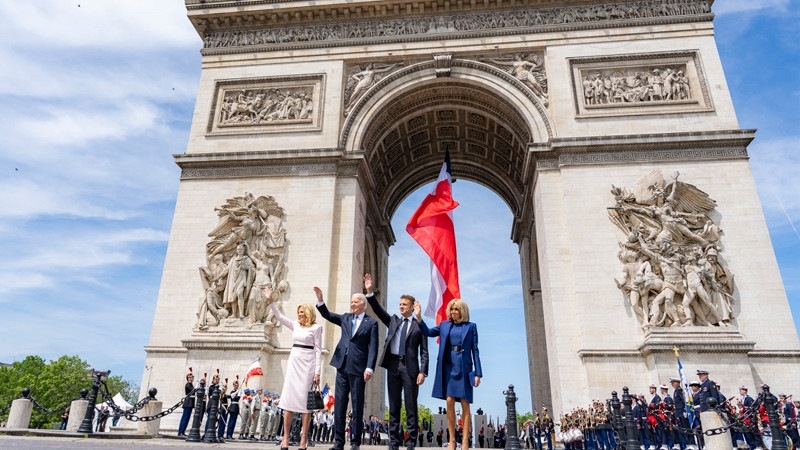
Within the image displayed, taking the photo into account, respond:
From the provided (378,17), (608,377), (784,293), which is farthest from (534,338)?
(378,17)

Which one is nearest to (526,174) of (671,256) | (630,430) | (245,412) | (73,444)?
(671,256)

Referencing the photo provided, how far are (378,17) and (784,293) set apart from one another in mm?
16347

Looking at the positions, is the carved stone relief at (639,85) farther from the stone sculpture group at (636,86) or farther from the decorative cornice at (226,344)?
the decorative cornice at (226,344)

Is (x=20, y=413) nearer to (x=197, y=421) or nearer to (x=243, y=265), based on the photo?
(x=197, y=421)

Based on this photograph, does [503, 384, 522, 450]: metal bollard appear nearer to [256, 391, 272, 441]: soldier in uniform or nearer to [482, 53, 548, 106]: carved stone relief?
[256, 391, 272, 441]: soldier in uniform

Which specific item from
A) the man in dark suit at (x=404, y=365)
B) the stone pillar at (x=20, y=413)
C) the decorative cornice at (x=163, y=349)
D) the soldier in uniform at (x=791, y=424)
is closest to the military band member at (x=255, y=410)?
the decorative cornice at (x=163, y=349)

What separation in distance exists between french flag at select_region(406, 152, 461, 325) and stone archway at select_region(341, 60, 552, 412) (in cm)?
269

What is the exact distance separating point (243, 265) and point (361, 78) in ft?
27.3

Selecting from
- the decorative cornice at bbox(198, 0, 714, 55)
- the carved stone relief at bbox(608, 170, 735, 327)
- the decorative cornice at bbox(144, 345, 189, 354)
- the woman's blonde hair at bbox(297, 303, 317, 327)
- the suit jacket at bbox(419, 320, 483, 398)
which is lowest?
the suit jacket at bbox(419, 320, 483, 398)

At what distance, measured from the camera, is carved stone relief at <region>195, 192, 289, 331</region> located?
15.4 meters

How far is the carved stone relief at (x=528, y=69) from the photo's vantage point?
18.0m

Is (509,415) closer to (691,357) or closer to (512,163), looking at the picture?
(691,357)

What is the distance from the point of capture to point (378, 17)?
64.5 ft

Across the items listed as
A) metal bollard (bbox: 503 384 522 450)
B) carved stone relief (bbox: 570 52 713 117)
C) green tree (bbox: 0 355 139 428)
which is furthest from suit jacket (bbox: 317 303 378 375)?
green tree (bbox: 0 355 139 428)
